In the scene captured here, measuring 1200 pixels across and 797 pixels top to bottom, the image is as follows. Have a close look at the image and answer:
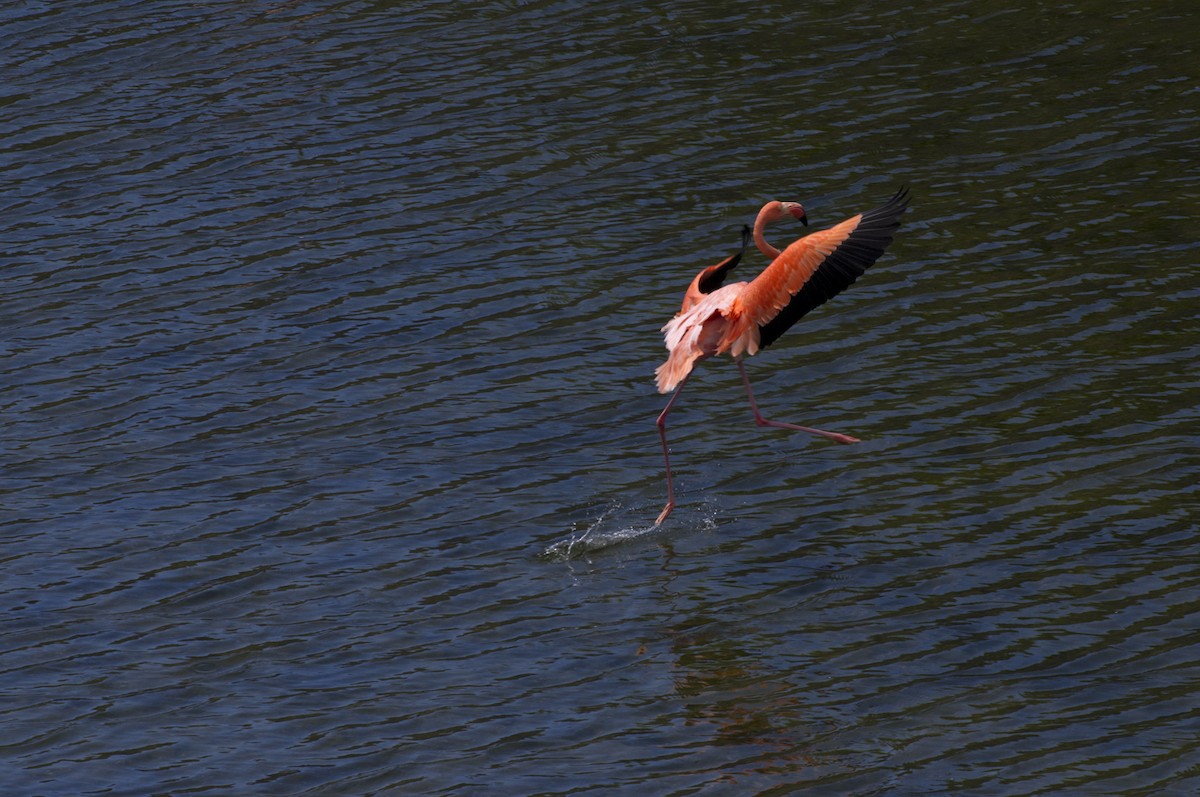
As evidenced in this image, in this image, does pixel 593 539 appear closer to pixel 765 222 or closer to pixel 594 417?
pixel 594 417

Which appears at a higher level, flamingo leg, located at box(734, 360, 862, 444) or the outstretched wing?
the outstretched wing

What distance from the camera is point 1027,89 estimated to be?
15.0 metres

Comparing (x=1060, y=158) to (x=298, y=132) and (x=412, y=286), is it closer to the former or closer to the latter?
(x=412, y=286)

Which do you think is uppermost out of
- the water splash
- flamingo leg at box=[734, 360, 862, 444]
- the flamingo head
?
the flamingo head

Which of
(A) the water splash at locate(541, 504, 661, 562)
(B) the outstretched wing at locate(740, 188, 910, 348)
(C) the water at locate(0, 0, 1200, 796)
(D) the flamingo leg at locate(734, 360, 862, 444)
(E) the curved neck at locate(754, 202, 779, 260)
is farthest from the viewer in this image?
(E) the curved neck at locate(754, 202, 779, 260)

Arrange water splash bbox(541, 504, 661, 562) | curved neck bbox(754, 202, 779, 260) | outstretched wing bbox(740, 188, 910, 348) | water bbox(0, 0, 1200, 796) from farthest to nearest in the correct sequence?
curved neck bbox(754, 202, 779, 260), water splash bbox(541, 504, 661, 562), outstretched wing bbox(740, 188, 910, 348), water bbox(0, 0, 1200, 796)

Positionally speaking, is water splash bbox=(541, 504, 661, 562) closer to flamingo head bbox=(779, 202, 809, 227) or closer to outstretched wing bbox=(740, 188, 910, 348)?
outstretched wing bbox=(740, 188, 910, 348)

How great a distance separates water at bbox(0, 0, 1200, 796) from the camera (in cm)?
780

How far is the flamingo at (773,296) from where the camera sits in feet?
30.6

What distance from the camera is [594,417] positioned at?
10.9m

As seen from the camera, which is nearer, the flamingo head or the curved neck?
the flamingo head

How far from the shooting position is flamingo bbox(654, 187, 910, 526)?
30.6 feet

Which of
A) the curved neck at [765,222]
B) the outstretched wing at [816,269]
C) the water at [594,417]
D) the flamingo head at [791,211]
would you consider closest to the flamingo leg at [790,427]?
the water at [594,417]

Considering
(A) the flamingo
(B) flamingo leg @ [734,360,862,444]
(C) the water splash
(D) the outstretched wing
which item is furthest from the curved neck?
(C) the water splash
